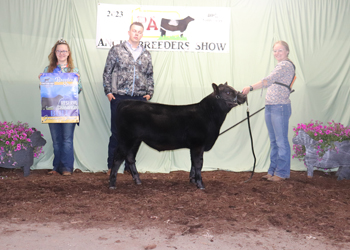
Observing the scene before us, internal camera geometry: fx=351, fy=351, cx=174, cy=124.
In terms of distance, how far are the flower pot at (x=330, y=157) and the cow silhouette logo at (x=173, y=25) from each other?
2405 millimetres

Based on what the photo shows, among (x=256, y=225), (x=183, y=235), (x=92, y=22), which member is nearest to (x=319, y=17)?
(x=92, y=22)

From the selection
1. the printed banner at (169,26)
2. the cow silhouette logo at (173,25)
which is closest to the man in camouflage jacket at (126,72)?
the printed banner at (169,26)

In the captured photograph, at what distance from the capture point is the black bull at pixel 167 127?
412cm

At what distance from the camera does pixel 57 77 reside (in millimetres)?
4832

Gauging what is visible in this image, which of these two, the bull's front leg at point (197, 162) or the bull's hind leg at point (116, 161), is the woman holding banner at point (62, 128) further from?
the bull's front leg at point (197, 162)

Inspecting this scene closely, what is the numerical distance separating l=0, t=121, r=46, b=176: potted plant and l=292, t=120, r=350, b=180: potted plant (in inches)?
154

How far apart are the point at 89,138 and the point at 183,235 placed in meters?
3.20

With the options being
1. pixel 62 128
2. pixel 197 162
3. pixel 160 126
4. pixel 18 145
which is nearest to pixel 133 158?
pixel 160 126

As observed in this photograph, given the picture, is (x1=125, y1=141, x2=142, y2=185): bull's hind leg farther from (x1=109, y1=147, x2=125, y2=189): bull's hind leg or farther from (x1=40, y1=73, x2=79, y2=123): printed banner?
(x1=40, y1=73, x2=79, y2=123): printed banner

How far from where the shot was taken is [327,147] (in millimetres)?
5023

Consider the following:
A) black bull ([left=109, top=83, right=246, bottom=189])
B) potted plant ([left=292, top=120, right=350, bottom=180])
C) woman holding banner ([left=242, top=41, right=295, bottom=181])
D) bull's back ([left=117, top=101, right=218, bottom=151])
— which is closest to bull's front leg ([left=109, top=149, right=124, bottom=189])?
black bull ([left=109, top=83, right=246, bottom=189])

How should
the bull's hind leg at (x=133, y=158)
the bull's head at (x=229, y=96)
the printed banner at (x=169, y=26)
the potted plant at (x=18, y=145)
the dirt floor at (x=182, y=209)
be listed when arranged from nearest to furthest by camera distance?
the dirt floor at (x=182, y=209), the bull's head at (x=229, y=96), the bull's hind leg at (x=133, y=158), the potted plant at (x=18, y=145), the printed banner at (x=169, y=26)

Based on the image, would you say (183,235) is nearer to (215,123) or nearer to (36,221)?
(36,221)

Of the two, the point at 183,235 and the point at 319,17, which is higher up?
the point at 319,17
